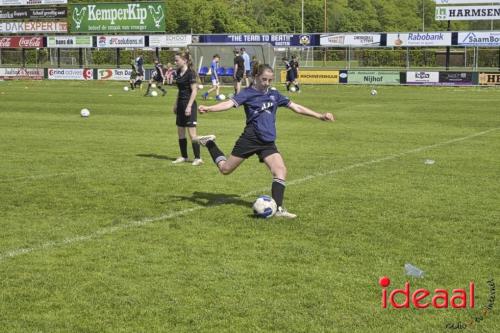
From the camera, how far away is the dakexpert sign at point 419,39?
44.6 metres

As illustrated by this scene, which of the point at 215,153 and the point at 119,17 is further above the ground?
the point at 119,17

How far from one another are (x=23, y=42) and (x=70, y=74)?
7829 mm

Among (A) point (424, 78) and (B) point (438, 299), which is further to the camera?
(A) point (424, 78)

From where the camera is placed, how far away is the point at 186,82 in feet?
42.4

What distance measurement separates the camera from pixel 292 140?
16.9 m

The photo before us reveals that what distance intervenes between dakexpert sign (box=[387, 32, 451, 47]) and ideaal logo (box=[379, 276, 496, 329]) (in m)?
41.3

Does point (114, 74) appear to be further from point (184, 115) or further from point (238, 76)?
point (184, 115)

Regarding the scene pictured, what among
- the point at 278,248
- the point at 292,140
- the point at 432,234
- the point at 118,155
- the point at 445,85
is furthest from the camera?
the point at 445,85

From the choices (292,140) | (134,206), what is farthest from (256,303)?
(292,140)

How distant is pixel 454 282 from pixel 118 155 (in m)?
9.53

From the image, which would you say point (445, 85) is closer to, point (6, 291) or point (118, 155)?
point (118, 155)

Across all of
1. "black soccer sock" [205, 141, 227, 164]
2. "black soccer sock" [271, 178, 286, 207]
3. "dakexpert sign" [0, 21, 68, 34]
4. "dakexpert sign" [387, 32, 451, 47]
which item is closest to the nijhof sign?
"dakexpert sign" [0, 21, 68, 34]

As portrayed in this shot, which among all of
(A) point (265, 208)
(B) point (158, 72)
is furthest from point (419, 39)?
(A) point (265, 208)

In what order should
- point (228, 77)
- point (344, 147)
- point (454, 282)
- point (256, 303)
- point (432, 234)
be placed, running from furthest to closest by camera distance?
1. point (228, 77)
2. point (344, 147)
3. point (432, 234)
4. point (454, 282)
5. point (256, 303)
